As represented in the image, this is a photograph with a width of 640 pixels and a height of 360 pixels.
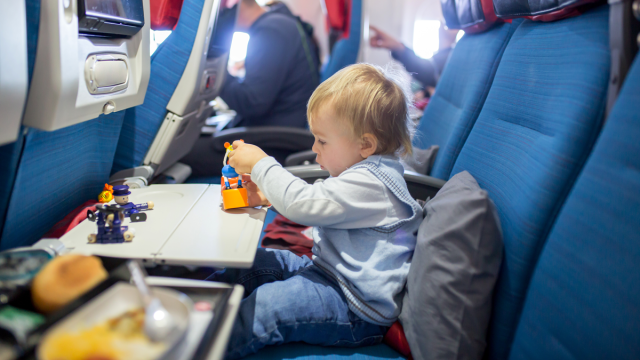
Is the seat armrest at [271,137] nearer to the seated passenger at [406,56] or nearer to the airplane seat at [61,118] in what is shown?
the airplane seat at [61,118]

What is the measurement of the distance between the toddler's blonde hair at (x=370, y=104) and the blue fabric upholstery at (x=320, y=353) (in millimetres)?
481

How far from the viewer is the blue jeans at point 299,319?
0.86 m

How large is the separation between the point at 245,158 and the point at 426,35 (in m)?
4.82

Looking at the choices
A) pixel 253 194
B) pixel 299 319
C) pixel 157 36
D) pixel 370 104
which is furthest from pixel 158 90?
pixel 299 319

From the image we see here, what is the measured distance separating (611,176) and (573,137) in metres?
0.14

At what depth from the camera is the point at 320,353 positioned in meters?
0.91

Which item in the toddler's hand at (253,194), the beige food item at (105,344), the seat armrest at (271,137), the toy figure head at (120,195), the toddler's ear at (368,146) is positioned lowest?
the seat armrest at (271,137)

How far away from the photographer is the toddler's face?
1037 mm

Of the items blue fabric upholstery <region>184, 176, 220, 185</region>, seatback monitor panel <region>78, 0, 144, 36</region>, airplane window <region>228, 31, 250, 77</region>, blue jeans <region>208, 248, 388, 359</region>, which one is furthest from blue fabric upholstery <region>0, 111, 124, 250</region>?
airplane window <region>228, 31, 250, 77</region>

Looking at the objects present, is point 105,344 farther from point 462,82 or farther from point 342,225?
point 462,82

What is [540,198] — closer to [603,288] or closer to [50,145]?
[603,288]

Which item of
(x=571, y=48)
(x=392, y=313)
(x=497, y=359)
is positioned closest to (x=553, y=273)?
(x=497, y=359)

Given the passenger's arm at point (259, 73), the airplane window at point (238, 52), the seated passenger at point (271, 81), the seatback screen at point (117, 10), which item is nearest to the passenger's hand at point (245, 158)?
the seatback screen at point (117, 10)

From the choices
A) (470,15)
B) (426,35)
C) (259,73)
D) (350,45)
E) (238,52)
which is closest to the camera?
(470,15)
